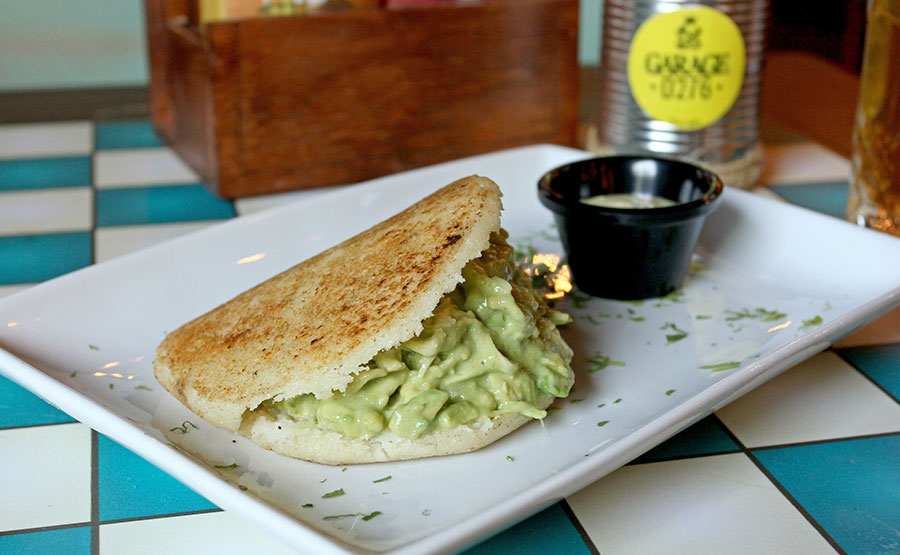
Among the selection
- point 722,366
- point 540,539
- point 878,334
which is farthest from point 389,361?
point 878,334

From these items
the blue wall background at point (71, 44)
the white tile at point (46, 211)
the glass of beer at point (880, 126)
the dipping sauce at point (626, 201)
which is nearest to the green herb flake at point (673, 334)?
the dipping sauce at point (626, 201)

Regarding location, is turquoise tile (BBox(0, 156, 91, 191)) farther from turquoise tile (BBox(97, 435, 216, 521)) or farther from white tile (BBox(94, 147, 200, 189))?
turquoise tile (BBox(97, 435, 216, 521))

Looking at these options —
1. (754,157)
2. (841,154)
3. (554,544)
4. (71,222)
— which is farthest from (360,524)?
(841,154)

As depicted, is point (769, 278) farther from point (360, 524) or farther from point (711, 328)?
point (360, 524)

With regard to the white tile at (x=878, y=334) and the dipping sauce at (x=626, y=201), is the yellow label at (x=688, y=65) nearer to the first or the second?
the dipping sauce at (x=626, y=201)

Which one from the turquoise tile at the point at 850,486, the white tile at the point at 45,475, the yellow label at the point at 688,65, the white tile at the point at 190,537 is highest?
the yellow label at the point at 688,65
